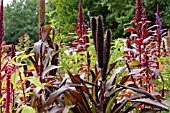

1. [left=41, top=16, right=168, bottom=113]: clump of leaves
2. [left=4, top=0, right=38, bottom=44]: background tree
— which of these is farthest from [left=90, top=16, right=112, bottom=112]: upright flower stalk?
[left=4, top=0, right=38, bottom=44]: background tree

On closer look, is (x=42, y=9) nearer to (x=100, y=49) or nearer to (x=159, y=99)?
(x=100, y=49)

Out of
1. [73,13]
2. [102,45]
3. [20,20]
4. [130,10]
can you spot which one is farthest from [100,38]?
[20,20]

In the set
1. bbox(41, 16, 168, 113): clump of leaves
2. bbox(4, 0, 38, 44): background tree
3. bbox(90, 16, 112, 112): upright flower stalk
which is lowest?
bbox(41, 16, 168, 113): clump of leaves

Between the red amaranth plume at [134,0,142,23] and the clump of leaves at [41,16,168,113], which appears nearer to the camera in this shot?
the clump of leaves at [41,16,168,113]

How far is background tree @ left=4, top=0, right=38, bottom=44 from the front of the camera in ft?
89.6

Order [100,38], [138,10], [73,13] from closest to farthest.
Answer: [100,38] → [138,10] → [73,13]

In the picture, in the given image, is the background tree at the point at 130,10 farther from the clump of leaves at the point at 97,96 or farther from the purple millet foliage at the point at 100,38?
the purple millet foliage at the point at 100,38

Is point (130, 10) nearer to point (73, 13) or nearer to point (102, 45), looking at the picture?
point (73, 13)

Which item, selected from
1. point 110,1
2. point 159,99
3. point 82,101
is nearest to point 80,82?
point 82,101

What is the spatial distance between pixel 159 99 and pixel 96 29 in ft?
1.58

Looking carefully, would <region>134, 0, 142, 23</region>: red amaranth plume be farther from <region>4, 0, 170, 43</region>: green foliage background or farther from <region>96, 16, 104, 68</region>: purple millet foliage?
<region>4, 0, 170, 43</region>: green foliage background

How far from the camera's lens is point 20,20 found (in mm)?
28656

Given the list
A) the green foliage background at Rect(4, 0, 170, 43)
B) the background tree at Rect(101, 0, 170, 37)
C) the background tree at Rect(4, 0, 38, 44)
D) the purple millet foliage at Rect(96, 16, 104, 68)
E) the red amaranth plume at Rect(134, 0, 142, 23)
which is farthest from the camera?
the background tree at Rect(4, 0, 38, 44)

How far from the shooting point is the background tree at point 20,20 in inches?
1075
